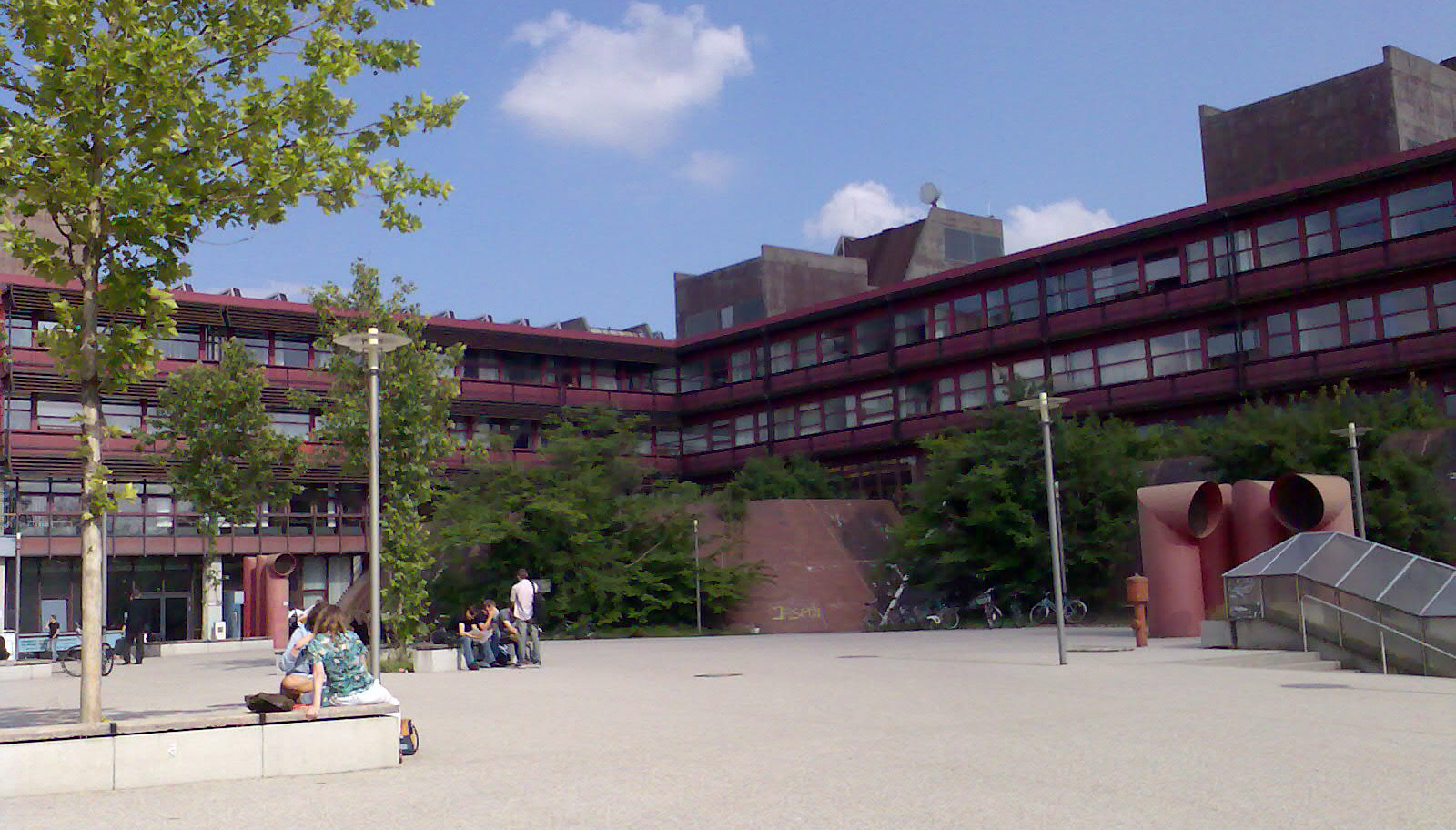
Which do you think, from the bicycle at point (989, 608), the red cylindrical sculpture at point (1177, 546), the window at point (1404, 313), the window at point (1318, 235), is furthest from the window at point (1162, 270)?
the red cylindrical sculpture at point (1177, 546)

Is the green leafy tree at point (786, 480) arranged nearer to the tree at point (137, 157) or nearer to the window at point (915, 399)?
the window at point (915, 399)

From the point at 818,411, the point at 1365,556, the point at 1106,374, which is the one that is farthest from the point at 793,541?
the point at 1365,556

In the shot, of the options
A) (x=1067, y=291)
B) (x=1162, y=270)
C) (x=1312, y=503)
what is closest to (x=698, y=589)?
(x=1312, y=503)

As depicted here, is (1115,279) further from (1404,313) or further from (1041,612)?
(1041,612)

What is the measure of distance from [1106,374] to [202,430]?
28638 mm

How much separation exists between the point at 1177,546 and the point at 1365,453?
28.5 feet

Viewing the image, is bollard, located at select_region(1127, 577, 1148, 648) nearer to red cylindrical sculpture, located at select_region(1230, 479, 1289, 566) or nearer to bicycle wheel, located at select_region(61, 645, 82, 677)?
red cylindrical sculpture, located at select_region(1230, 479, 1289, 566)

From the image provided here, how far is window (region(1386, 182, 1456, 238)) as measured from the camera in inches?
1639

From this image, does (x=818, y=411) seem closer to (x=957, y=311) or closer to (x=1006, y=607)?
(x=957, y=311)

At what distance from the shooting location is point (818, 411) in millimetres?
59469

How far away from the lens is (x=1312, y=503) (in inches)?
1036

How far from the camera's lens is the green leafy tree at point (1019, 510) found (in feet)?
120

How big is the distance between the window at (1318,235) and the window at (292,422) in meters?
36.1

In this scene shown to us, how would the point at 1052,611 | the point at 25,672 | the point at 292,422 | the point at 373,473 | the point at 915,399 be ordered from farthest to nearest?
the point at 292,422
the point at 915,399
the point at 1052,611
the point at 25,672
the point at 373,473
